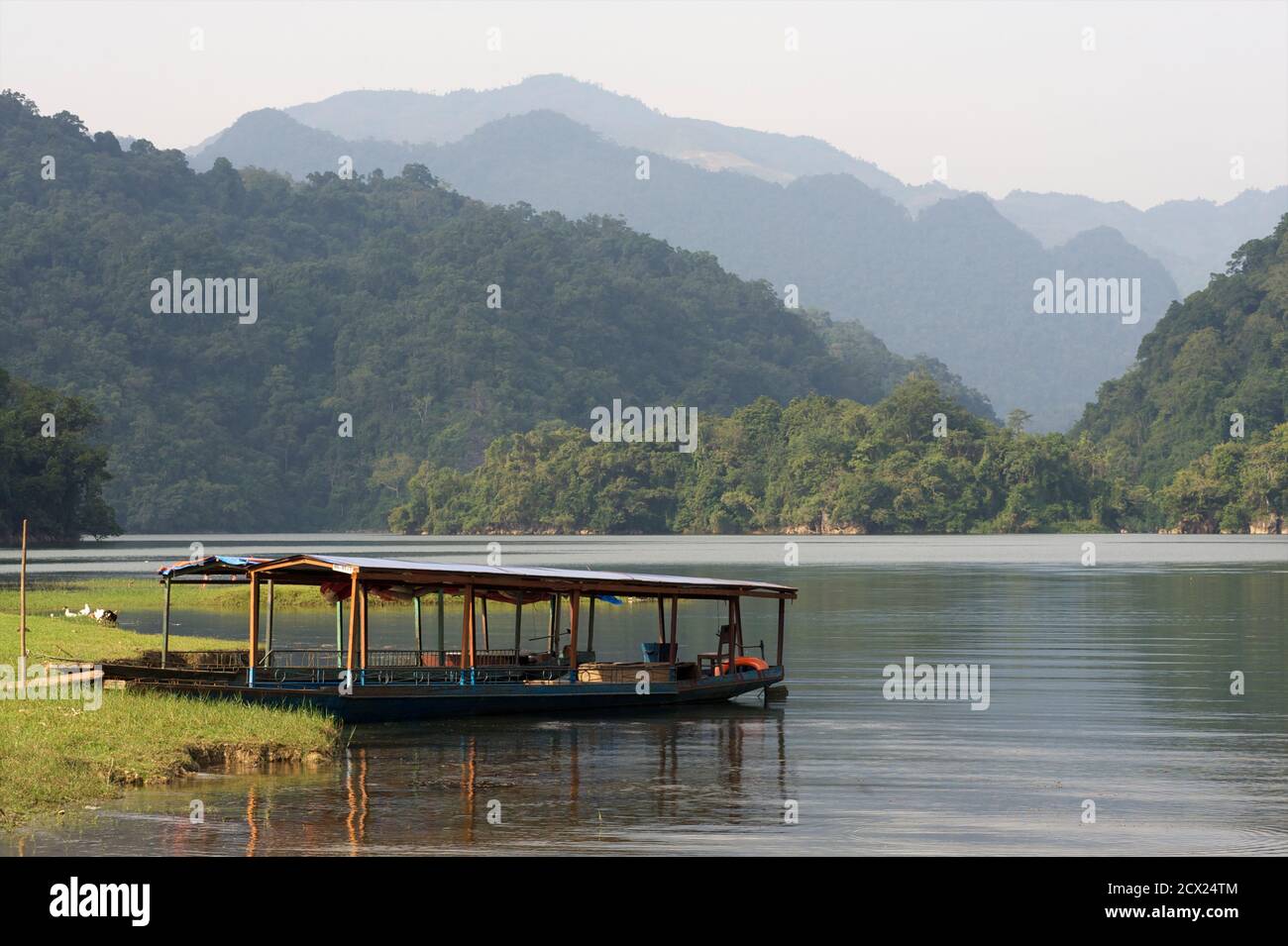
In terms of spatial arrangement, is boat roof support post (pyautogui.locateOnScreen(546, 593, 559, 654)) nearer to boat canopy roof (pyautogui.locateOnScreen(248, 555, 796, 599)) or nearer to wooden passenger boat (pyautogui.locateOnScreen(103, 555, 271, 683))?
boat canopy roof (pyautogui.locateOnScreen(248, 555, 796, 599))

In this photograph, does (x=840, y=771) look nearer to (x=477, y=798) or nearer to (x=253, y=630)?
(x=477, y=798)

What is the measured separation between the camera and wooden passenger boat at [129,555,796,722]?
97.2 ft

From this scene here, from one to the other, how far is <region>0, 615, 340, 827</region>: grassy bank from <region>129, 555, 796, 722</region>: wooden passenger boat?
40.5 inches

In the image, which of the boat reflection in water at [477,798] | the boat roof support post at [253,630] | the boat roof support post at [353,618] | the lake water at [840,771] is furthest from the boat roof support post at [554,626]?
the boat roof support post at [253,630]

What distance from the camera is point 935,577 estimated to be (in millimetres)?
87375

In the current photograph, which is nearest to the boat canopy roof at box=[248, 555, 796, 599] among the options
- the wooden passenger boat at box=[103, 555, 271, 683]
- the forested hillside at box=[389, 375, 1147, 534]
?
the wooden passenger boat at box=[103, 555, 271, 683]

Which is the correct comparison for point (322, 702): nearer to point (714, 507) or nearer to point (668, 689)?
point (668, 689)

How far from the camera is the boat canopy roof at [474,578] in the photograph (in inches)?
1188

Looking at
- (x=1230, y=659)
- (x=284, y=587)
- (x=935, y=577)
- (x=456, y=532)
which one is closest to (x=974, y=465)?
(x=456, y=532)

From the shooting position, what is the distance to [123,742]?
24.8 meters

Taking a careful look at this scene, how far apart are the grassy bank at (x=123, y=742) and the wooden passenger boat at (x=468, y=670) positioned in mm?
1028

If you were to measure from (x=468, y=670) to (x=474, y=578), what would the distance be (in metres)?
1.76
